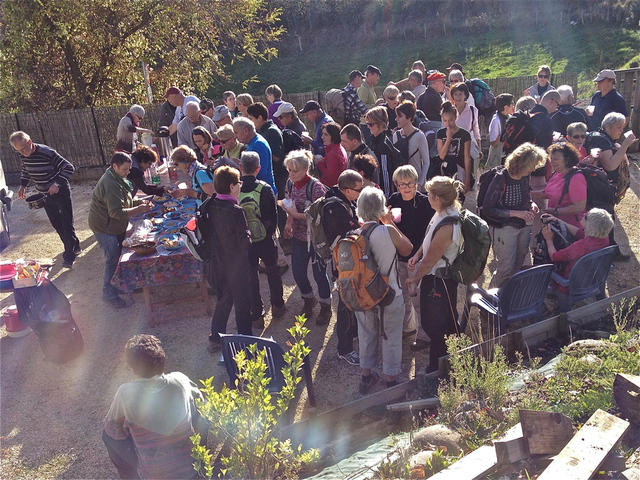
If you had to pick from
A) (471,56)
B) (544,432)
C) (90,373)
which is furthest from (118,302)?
(471,56)

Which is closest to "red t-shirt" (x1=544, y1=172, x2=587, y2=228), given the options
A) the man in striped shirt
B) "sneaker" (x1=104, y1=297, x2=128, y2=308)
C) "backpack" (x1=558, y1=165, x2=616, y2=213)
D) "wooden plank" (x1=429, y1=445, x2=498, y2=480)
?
"backpack" (x1=558, y1=165, x2=616, y2=213)

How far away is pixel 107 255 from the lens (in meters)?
6.42

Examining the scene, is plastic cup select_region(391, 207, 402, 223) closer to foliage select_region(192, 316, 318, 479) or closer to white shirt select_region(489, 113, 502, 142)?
foliage select_region(192, 316, 318, 479)

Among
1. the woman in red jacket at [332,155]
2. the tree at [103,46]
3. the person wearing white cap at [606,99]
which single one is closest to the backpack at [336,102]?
the woman in red jacket at [332,155]

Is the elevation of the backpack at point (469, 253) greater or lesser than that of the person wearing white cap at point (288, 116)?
lesser

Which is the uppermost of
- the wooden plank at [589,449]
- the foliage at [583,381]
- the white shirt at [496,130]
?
the white shirt at [496,130]

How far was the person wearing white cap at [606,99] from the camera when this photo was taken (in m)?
8.25

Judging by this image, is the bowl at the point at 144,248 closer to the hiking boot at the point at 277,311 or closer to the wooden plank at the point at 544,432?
the hiking boot at the point at 277,311

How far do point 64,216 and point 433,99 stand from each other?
5.87 meters

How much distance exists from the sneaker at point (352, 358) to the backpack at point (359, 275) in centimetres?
103

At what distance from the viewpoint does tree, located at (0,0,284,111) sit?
13.0 m

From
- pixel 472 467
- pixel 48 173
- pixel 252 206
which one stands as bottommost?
pixel 472 467

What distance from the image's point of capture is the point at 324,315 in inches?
231

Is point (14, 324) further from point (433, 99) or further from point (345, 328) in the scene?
point (433, 99)
